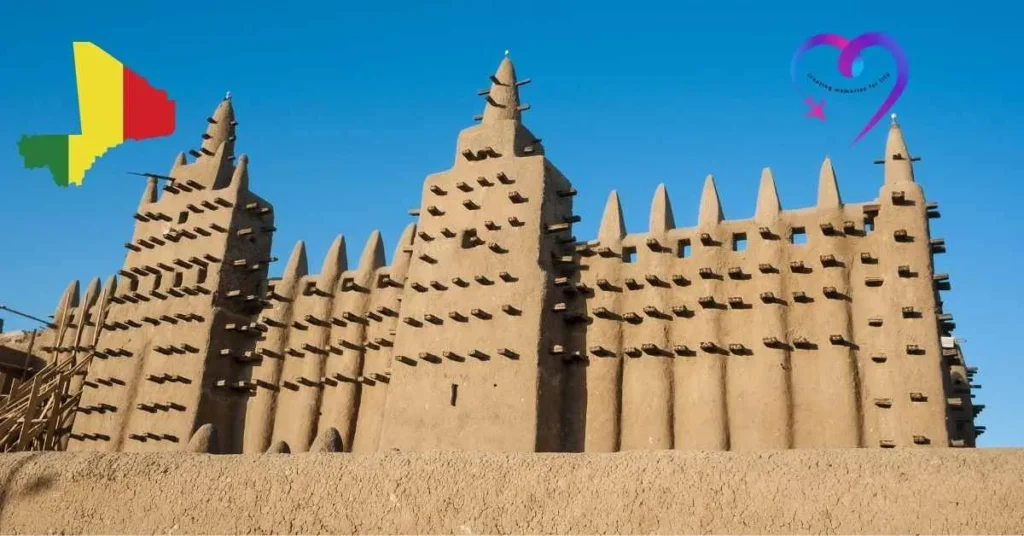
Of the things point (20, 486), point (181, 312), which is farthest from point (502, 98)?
point (20, 486)

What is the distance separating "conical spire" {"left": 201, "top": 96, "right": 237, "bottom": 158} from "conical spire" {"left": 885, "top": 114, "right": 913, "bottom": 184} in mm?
16355

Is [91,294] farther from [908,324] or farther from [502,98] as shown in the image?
[908,324]

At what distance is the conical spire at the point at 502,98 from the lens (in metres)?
20.9

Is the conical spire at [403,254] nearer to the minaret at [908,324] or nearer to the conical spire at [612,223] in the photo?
the conical spire at [612,223]

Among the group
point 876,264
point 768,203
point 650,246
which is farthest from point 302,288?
point 876,264

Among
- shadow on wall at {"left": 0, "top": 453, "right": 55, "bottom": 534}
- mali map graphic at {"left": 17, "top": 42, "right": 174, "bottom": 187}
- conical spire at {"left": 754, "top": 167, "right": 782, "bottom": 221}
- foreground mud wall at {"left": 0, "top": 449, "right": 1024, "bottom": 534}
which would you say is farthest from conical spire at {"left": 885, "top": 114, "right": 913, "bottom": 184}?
mali map graphic at {"left": 17, "top": 42, "right": 174, "bottom": 187}

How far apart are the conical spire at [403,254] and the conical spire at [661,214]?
5257 mm

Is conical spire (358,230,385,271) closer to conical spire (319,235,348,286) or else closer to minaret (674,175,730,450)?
conical spire (319,235,348,286)

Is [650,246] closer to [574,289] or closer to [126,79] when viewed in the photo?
[574,289]

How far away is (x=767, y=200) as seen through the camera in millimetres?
17828

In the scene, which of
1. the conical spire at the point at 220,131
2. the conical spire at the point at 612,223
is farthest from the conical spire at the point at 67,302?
the conical spire at the point at 612,223

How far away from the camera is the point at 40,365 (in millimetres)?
28594

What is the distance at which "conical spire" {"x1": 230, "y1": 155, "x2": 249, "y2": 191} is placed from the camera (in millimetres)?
24031

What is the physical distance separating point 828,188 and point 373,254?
32.4ft
